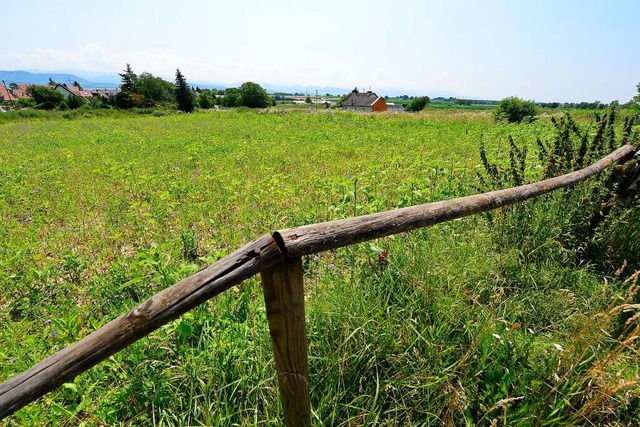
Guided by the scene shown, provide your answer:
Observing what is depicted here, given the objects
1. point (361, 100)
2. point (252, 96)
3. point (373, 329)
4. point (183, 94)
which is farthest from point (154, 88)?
point (373, 329)

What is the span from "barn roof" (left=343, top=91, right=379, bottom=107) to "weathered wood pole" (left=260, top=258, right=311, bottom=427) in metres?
77.3

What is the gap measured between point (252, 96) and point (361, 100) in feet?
85.5

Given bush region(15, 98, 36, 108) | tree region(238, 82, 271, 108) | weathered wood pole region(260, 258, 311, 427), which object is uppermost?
weathered wood pole region(260, 258, 311, 427)

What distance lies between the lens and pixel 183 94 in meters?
53.0

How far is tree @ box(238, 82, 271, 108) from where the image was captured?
66062 mm

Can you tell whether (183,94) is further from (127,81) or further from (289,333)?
(289,333)

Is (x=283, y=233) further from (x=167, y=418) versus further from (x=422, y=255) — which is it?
(x=422, y=255)

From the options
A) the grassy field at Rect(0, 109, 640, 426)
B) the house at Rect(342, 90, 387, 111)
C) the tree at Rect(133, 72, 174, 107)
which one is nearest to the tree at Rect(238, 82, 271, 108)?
the tree at Rect(133, 72, 174, 107)

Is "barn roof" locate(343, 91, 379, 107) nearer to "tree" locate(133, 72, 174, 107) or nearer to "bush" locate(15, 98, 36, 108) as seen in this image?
"tree" locate(133, 72, 174, 107)

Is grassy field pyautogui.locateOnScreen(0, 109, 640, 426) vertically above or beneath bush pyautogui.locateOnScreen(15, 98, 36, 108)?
above

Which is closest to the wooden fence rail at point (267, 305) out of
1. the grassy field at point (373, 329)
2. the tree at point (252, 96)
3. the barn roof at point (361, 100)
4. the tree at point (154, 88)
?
the grassy field at point (373, 329)

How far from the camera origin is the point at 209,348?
2262 millimetres

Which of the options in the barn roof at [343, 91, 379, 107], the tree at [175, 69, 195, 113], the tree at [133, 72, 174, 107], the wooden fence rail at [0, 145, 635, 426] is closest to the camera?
the wooden fence rail at [0, 145, 635, 426]

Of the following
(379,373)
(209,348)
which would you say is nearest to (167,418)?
(209,348)
